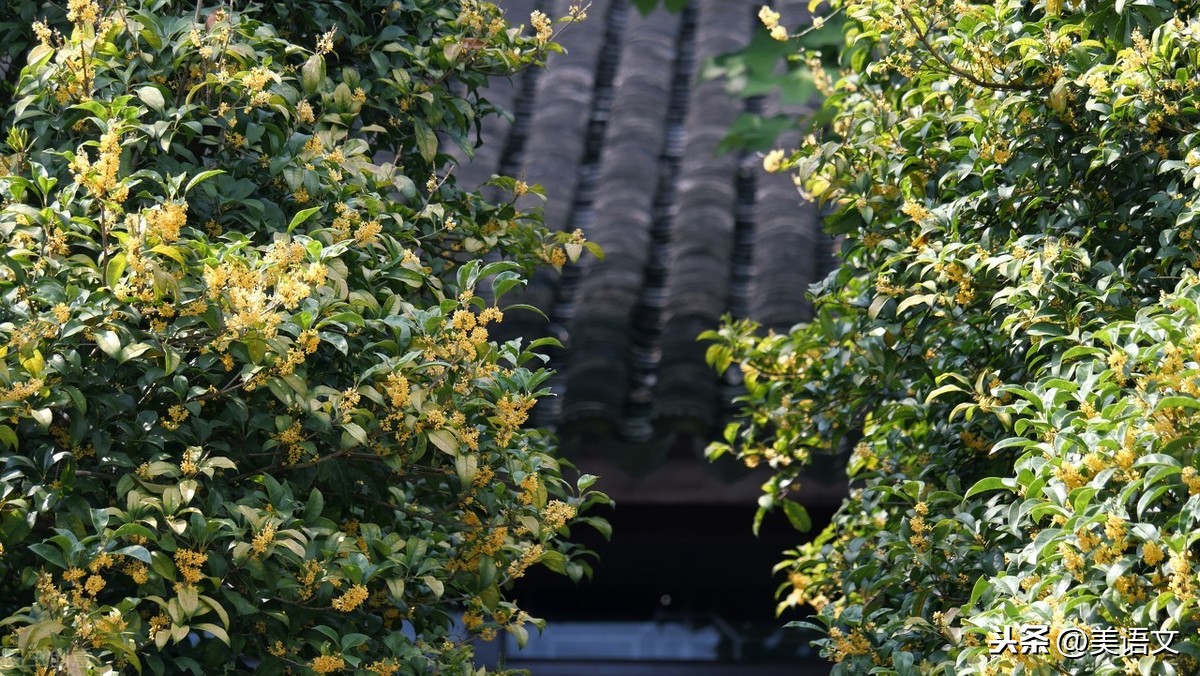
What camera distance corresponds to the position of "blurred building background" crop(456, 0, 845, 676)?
421 cm

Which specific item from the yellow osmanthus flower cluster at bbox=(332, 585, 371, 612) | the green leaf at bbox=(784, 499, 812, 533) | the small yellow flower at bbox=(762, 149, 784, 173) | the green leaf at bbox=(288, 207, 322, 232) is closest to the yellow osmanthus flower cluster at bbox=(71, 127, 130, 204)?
the green leaf at bbox=(288, 207, 322, 232)

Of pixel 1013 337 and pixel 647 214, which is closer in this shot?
pixel 1013 337

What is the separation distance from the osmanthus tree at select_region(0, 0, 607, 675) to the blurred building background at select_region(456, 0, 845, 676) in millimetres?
1332

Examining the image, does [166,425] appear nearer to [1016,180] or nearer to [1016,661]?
[1016,661]

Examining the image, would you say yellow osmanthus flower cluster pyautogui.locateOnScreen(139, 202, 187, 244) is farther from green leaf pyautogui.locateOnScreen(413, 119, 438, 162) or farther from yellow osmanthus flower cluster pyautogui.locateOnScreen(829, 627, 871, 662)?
yellow osmanthus flower cluster pyautogui.locateOnScreen(829, 627, 871, 662)

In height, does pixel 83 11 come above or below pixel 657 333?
below

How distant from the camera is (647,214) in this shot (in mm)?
5473

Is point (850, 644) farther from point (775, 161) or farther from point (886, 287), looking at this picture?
point (775, 161)

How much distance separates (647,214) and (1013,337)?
2919 mm

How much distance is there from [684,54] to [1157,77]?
4.49 m

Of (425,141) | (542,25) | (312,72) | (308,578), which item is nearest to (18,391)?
(308,578)

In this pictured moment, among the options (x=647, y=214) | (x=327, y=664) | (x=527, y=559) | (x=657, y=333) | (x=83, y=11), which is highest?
(x=647, y=214)

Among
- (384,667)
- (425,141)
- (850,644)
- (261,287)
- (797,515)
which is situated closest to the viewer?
(261,287)

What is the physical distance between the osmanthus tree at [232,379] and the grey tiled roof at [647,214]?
1.53m
